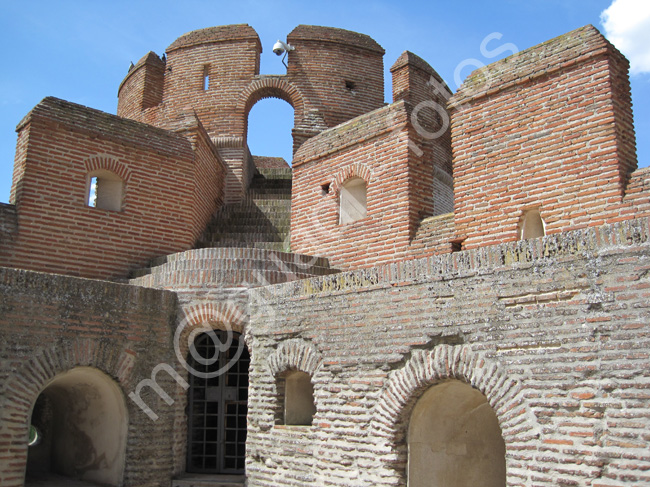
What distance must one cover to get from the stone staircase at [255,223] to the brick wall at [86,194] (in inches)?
28.0

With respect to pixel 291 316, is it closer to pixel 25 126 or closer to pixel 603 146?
pixel 603 146

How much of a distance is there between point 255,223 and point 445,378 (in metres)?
7.83

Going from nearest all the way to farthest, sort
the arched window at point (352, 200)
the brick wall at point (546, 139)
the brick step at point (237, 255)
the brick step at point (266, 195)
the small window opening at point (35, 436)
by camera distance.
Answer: the brick wall at point (546, 139) → the small window opening at point (35, 436) → the brick step at point (237, 255) → the arched window at point (352, 200) → the brick step at point (266, 195)

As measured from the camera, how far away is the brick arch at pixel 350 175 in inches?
431

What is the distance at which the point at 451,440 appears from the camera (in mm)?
7004

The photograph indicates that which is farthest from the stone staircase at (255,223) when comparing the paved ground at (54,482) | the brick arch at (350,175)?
the paved ground at (54,482)

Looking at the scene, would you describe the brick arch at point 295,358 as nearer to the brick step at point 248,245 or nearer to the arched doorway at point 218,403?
the arched doorway at point 218,403

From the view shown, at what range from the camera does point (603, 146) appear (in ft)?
26.3

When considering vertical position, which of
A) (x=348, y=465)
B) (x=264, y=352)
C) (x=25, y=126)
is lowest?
(x=348, y=465)

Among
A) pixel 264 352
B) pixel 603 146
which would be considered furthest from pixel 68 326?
pixel 603 146

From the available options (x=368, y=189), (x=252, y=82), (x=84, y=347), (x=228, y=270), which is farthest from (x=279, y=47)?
(x=84, y=347)

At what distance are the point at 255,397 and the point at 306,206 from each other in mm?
4425

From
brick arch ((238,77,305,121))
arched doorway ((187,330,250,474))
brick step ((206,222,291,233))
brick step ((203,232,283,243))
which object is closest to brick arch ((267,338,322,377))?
arched doorway ((187,330,250,474))

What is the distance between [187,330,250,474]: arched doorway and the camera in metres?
9.26
